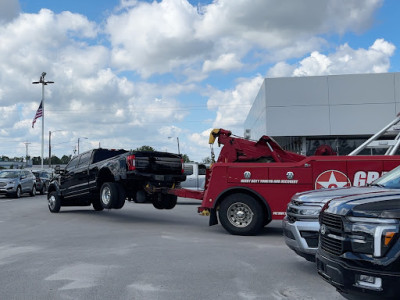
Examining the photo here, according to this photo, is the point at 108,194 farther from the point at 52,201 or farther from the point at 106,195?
the point at 52,201

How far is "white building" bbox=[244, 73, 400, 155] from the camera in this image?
2477 cm

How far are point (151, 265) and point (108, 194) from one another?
580 cm

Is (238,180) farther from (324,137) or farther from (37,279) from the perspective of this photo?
(324,137)

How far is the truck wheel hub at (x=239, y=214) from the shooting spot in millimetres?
9641

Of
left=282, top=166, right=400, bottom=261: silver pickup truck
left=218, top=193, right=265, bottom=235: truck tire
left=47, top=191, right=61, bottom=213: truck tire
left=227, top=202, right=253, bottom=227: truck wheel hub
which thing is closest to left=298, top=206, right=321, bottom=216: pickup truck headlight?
left=282, top=166, right=400, bottom=261: silver pickup truck

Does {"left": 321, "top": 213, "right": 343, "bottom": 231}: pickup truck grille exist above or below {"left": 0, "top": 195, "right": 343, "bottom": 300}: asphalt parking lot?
above

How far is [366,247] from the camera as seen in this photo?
360 centimetres

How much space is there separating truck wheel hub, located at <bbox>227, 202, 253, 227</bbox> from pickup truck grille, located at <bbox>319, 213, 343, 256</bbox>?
17.4 ft

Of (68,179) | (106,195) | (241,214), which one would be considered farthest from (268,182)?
(68,179)

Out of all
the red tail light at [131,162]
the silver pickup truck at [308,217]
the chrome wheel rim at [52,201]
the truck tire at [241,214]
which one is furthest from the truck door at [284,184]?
the chrome wheel rim at [52,201]

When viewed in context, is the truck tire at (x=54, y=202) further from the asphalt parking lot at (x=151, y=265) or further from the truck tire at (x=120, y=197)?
the truck tire at (x=120, y=197)

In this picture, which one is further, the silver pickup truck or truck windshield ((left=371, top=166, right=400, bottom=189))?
the silver pickup truck

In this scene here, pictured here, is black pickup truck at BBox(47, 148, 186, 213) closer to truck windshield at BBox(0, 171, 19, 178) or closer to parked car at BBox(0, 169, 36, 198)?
parked car at BBox(0, 169, 36, 198)

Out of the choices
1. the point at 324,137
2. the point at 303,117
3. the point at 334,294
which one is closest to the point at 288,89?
the point at 303,117
